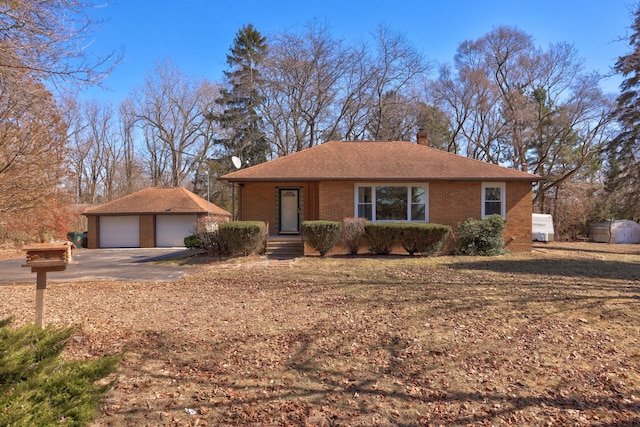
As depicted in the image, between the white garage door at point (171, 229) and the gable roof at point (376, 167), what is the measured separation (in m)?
9.77

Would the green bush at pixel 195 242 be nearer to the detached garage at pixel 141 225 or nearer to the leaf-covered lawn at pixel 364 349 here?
the leaf-covered lawn at pixel 364 349

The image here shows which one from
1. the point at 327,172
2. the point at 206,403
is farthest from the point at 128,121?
the point at 206,403

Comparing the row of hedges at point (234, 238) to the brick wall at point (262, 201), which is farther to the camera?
the brick wall at point (262, 201)

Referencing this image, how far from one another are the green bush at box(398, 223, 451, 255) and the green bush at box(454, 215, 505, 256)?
90 centimetres

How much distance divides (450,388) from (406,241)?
32.0 ft

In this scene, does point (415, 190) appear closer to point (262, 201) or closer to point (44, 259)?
point (262, 201)

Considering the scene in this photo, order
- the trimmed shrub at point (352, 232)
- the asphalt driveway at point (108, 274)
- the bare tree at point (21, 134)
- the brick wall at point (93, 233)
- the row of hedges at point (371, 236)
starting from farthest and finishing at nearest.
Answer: the brick wall at point (93, 233) < the trimmed shrub at point (352, 232) < the row of hedges at point (371, 236) < the asphalt driveway at point (108, 274) < the bare tree at point (21, 134)

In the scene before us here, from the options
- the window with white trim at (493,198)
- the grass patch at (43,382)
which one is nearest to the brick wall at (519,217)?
the window with white trim at (493,198)

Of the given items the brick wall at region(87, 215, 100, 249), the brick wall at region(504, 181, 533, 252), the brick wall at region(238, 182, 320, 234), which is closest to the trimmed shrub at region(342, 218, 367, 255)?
the brick wall at region(238, 182, 320, 234)

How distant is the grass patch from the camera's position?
222 centimetres

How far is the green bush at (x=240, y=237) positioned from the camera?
1274cm

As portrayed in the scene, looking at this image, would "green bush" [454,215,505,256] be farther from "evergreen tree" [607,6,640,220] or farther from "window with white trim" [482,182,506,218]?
"evergreen tree" [607,6,640,220]

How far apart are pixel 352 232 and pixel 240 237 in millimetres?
3860

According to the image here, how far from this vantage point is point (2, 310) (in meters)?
6.57
